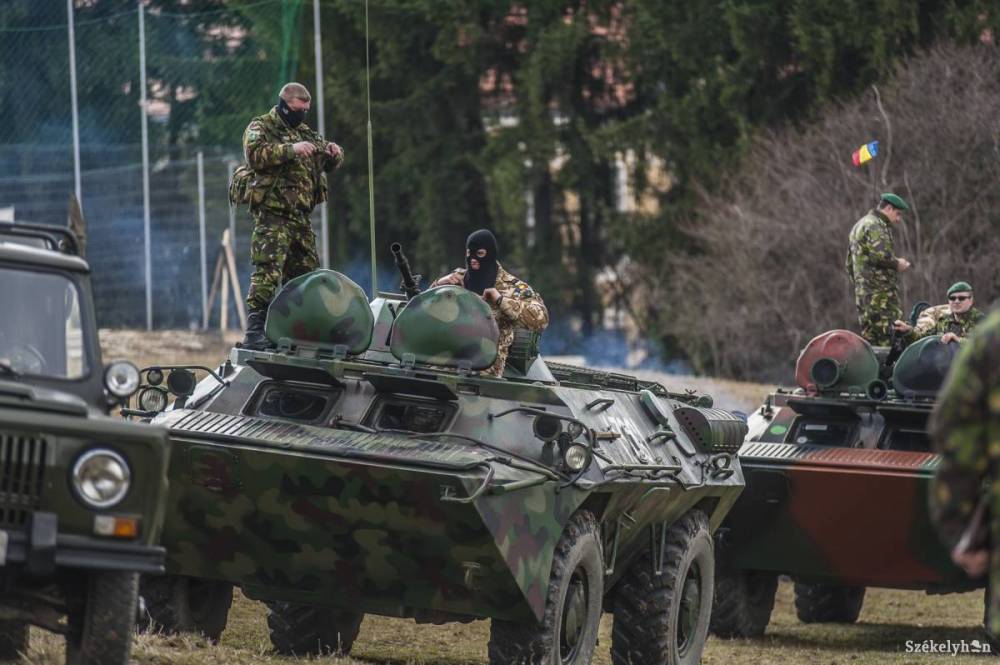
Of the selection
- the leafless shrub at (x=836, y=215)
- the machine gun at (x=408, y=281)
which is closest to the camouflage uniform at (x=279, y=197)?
the machine gun at (x=408, y=281)

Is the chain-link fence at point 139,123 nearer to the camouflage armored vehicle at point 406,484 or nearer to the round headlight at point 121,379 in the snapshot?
the camouflage armored vehicle at point 406,484

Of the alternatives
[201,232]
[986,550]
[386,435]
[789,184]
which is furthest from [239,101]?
[986,550]

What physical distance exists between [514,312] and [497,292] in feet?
0.48

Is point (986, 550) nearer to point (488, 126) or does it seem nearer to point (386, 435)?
point (386, 435)

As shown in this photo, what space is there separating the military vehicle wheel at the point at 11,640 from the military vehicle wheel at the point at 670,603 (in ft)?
11.5

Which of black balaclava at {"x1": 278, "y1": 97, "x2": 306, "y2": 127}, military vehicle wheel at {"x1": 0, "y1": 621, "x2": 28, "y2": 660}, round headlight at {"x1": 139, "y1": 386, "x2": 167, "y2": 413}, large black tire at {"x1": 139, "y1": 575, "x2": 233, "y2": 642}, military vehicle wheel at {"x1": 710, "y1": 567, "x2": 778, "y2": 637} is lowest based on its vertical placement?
military vehicle wheel at {"x1": 710, "y1": 567, "x2": 778, "y2": 637}

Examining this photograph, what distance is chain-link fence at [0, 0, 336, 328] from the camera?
2277cm

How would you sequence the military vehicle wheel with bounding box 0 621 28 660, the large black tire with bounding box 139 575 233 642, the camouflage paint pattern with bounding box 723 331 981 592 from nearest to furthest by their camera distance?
1. the military vehicle wheel with bounding box 0 621 28 660
2. the large black tire with bounding box 139 575 233 642
3. the camouflage paint pattern with bounding box 723 331 981 592

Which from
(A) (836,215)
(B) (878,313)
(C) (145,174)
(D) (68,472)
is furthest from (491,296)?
(A) (836,215)

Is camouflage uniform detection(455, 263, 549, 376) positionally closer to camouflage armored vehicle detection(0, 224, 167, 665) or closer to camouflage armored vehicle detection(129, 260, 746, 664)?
camouflage armored vehicle detection(129, 260, 746, 664)

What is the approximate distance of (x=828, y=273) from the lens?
30.8 meters

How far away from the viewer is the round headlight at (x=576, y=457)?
995 centimetres

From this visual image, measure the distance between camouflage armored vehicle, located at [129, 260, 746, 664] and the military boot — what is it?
24cm

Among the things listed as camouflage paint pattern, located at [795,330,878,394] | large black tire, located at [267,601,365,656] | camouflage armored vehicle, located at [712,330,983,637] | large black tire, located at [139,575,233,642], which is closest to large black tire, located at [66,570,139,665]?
large black tire, located at [139,575,233,642]
